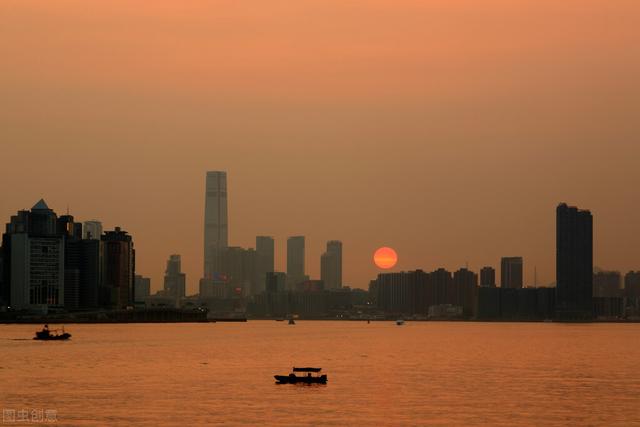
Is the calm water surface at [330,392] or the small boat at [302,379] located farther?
the small boat at [302,379]

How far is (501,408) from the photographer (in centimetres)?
10912

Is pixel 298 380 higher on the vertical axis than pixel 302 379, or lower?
lower

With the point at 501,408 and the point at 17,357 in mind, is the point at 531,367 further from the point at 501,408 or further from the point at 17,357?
the point at 17,357

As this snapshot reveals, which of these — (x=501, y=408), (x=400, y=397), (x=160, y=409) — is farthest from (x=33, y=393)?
(x=501, y=408)

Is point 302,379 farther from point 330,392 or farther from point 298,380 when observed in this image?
point 330,392

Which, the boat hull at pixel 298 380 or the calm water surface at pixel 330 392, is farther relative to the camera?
the boat hull at pixel 298 380

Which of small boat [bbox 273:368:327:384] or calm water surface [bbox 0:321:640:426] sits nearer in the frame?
calm water surface [bbox 0:321:640:426]

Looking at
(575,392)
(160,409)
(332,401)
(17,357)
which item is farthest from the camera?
(17,357)

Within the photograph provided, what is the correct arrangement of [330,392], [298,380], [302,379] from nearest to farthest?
[330,392], [298,380], [302,379]

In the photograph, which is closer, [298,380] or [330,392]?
[330,392]

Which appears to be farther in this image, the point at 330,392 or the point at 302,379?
the point at 302,379

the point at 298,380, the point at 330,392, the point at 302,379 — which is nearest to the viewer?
the point at 330,392

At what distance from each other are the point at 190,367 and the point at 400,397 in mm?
51948

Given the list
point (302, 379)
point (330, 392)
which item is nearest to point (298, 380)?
point (302, 379)
